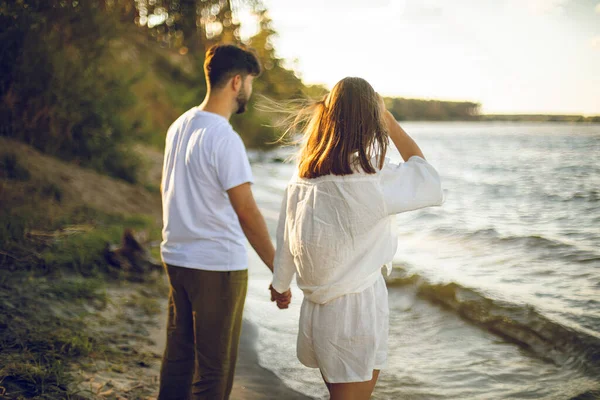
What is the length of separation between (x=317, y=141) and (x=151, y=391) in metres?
2.42

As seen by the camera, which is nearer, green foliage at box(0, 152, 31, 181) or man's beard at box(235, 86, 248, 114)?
man's beard at box(235, 86, 248, 114)

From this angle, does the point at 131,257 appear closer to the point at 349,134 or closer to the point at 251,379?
the point at 251,379

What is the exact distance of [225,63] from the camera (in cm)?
305

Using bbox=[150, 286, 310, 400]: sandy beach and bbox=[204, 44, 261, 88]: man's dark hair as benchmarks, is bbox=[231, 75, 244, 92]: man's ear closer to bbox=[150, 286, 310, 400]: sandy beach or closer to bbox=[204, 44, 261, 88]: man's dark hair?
bbox=[204, 44, 261, 88]: man's dark hair

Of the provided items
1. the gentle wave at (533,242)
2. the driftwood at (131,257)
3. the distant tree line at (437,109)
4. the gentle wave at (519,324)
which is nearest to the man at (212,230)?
the driftwood at (131,257)

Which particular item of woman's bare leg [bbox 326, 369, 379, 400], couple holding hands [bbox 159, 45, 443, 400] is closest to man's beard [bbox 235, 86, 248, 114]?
couple holding hands [bbox 159, 45, 443, 400]

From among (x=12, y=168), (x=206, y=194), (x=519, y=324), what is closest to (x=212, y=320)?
(x=206, y=194)

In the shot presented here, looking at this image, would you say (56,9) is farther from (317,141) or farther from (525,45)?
(525,45)

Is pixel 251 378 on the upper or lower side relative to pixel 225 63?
lower

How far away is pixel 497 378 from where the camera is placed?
500cm

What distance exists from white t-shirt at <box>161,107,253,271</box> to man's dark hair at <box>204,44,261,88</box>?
0.24 metres

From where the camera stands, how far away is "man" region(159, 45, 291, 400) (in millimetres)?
2834

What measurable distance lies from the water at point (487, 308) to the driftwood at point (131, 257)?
4.48 ft

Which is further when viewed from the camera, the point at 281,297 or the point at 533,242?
the point at 533,242
